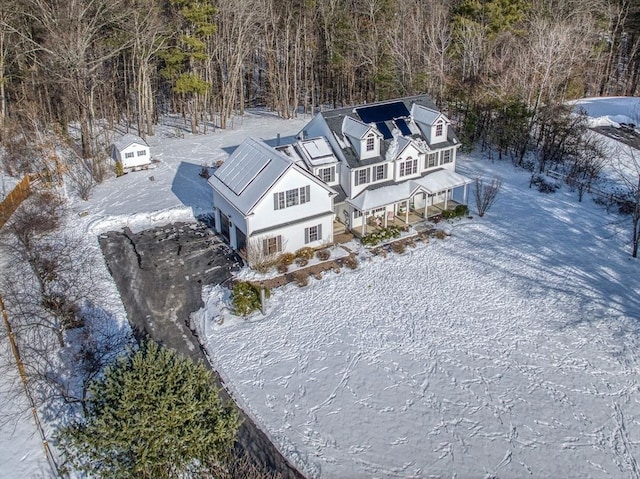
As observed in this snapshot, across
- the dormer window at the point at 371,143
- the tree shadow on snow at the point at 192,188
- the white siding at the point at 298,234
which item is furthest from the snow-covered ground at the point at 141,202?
the dormer window at the point at 371,143

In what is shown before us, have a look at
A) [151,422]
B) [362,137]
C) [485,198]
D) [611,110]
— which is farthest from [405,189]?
[611,110]

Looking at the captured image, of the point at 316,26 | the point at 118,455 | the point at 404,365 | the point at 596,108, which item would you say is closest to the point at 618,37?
the point at 596,108

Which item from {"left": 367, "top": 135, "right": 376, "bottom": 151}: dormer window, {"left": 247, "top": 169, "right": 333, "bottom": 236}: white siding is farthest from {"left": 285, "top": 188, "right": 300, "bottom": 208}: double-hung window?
{"left": 367, "top": 135, "right": 376, "bottom": 151}: dormer window

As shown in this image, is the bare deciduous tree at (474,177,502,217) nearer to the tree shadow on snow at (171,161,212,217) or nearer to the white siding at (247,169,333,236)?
the white siding at (247,169,333,236)

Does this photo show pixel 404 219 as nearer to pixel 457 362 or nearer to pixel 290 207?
pixel 290 207

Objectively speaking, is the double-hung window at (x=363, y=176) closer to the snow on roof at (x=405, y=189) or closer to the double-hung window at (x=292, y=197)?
the snow on roof at (x=405, y=189)
